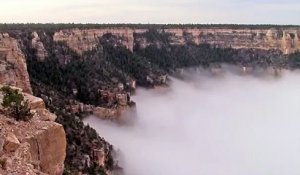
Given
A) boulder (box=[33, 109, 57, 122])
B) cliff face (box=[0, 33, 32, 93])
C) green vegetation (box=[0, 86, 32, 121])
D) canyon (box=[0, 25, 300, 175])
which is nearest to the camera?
canyon (box=[0, 25, 300, 175])

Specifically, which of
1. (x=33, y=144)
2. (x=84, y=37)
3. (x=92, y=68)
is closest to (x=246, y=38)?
(x=84, y=37)

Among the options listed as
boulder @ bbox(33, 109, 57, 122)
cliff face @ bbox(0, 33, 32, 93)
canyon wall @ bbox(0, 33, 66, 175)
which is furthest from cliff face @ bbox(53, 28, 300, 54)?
canyon wall @ bbox(0, 33, 66, 175)

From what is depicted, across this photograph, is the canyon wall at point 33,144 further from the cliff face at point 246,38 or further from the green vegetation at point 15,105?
the cliff face at point 246,38

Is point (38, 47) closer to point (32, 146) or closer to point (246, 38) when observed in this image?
point (32, 146)

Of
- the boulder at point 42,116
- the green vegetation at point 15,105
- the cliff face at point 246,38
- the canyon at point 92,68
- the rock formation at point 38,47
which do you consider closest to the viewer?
the canyon at point 92,68

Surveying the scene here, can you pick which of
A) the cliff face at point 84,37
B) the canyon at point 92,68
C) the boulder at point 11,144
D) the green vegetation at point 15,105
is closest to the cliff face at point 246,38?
the canyon at point 92,68

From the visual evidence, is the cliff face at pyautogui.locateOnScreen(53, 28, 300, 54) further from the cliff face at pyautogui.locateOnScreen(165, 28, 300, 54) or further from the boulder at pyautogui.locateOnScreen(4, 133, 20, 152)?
the boulder at pyautogui.locateOnScreen(4, 133, 20, 152)
